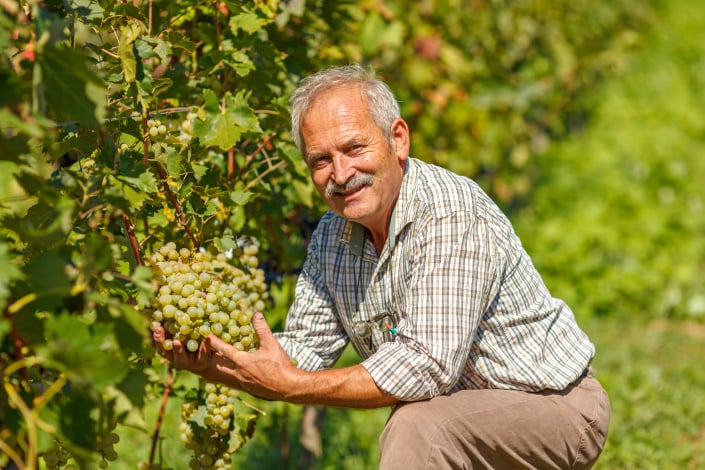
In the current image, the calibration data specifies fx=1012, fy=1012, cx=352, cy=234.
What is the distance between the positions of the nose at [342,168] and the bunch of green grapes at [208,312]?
344 mm

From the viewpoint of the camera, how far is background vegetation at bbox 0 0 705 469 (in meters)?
1.72

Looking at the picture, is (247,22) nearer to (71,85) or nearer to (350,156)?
(350,156)

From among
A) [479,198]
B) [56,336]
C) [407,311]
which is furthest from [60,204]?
[479,198]

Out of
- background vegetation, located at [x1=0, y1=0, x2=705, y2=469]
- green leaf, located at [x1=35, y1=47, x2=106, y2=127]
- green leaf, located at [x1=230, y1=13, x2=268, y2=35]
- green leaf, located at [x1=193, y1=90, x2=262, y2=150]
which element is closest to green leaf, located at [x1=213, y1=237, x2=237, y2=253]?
background vegetation, located at [x1=0, y1=0, x2=705, y2=469]

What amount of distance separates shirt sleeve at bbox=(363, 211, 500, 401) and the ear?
0.79ft

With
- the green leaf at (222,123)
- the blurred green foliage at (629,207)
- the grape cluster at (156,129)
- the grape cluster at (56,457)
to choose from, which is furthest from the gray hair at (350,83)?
the blurred green foliage at (629,207)

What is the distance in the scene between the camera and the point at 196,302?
2256 millimetres

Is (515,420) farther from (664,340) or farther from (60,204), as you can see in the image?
(664,340)

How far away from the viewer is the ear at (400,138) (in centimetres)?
266

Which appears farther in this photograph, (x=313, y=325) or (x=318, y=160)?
(x=313, y=325)

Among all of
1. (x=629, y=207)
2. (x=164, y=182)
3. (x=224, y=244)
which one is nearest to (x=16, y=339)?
(x=164, y=182)

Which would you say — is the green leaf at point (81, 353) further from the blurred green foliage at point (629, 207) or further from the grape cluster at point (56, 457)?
the blurred green foliage at point (629, 207)

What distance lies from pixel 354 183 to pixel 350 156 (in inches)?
2.7

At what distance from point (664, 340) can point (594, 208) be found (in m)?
1.94
